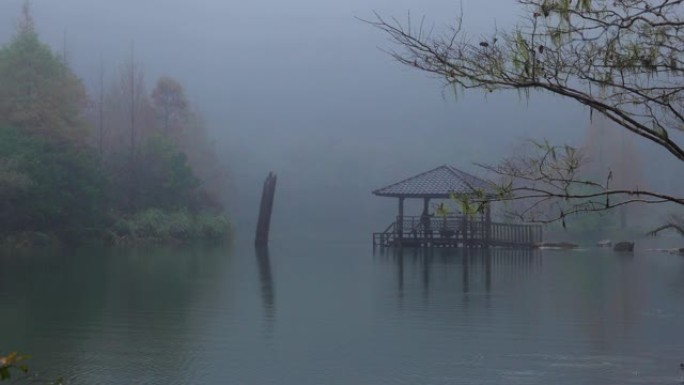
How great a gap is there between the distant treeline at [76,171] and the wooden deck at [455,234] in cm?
951

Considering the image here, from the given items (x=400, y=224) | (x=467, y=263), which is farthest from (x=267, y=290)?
(x=400, y=224)

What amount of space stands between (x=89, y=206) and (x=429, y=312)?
2339cm

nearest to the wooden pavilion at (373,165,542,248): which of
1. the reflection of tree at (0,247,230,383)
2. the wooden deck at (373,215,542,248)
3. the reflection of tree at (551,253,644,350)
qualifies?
the wooden deck at (373,215,542,248)

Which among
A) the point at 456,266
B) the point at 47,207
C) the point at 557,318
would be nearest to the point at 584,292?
the point at 557,318

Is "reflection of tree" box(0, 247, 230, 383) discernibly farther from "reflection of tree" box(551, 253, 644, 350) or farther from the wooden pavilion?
the wooden pavilion

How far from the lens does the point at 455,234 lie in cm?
3359

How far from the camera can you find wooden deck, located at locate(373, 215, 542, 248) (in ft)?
109

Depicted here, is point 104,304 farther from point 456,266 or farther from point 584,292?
point 456,266

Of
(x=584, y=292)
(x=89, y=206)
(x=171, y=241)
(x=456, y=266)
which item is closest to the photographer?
(x=584, y=292)

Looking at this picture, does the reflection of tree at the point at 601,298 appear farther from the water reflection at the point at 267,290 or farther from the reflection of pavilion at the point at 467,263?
the water reflection at the point at 267,290

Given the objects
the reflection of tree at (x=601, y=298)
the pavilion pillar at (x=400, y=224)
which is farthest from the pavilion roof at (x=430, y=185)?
the reflection of tree at (x=601, y=298)

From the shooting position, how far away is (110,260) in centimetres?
2383

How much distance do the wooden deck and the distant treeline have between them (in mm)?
9508

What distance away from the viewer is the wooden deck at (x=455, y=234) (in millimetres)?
33156
